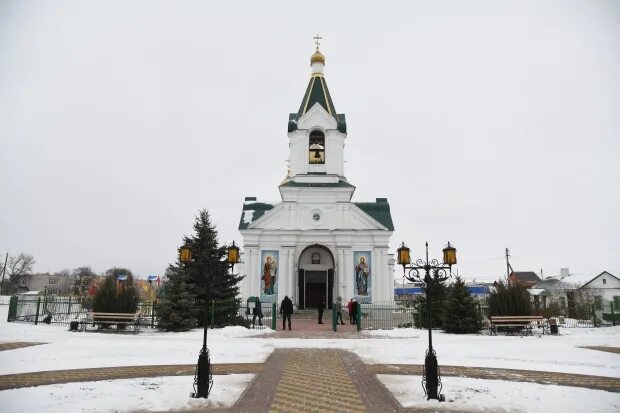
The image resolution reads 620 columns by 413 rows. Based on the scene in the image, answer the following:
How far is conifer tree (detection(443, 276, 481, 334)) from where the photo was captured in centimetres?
1636

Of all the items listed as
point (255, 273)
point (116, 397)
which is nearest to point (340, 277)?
point (255, 273)

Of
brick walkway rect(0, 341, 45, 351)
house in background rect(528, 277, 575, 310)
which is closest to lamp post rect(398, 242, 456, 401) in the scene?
brick walkway rect(0, 341, 45, 351)

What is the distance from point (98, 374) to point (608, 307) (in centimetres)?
2586

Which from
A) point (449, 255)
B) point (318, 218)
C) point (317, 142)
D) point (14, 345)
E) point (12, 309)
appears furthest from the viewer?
point (317, 142)

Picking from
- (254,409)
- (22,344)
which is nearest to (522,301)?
(254,409)

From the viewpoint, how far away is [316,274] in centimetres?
2888

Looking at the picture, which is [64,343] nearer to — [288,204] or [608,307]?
[288,204]

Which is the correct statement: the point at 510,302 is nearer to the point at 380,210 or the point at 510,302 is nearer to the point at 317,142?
the point at 380,210

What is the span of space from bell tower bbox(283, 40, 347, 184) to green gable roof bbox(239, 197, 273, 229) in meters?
2.64

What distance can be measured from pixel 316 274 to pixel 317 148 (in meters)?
9.16

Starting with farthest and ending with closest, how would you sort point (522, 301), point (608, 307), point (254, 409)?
point (608, 307) < point (522, 301) < point (254, 409)

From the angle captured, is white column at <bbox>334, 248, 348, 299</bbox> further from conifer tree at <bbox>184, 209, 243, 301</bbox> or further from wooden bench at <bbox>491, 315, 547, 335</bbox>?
wooden bench at <bbox>491, 315, 547, 335</bbox>

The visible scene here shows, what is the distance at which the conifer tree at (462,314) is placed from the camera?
1636cm

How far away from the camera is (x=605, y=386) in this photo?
25.3ft
